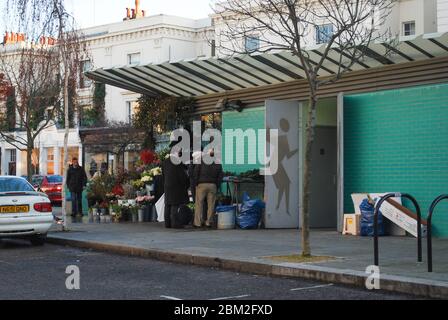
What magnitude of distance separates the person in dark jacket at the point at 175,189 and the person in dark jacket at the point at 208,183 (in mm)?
323

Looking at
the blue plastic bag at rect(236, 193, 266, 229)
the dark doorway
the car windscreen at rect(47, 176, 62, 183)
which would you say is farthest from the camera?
the car windscreen at rect(47, 176, 62, 183)

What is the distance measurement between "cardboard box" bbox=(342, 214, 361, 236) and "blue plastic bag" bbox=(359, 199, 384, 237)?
14cm

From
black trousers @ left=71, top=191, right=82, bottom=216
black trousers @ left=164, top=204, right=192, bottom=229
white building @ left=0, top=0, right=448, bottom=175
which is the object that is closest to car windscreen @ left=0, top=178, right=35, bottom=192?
black trousers @ left=164, top=204, right=192, bottom=229

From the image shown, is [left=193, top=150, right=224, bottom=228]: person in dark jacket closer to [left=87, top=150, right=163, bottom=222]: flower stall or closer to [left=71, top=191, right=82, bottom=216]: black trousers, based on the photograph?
[left=87, top=150, right=163, bottom=222]: flower stall

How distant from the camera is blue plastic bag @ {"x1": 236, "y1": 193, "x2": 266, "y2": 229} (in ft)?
53.1

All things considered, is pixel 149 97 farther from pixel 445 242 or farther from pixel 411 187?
pixel 445 242

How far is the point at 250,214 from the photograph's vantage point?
16172 millimetres

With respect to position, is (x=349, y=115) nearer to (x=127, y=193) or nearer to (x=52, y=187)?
(x=127, y=193)

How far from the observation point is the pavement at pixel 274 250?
8.77m

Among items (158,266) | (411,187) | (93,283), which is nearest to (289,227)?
(411,187)

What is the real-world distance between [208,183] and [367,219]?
3885mm

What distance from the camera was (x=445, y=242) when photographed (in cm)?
1259

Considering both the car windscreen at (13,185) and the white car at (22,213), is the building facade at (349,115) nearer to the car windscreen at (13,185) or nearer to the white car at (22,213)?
the car windscreen at (13,185)

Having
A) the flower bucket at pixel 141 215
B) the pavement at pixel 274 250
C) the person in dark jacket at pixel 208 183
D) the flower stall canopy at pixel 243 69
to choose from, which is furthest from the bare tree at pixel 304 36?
the flower bucket at pixel 141 215
